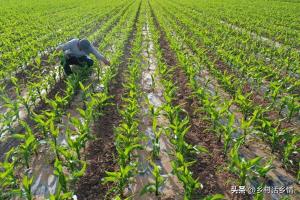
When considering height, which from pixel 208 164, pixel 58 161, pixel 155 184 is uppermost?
pixel 58 161

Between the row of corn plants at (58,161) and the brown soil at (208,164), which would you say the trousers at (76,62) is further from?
the brown soil at (208,164)

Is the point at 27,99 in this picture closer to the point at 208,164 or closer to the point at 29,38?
the point at 208,164

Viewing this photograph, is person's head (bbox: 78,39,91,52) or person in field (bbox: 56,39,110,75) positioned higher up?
person's head (bbox: 78,39,91,52)

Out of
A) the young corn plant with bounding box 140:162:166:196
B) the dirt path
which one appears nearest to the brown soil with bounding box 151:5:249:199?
the dirt path

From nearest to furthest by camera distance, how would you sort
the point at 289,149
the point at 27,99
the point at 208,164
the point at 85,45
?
1. the point at 289,149
2. the point at 208,164
3. the point at 27,99
4. the point at 85,45

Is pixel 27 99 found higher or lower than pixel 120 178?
higher

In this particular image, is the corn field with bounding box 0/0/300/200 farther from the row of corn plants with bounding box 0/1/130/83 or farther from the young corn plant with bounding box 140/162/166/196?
the row of corn plants with bounding box 0/1/130/83

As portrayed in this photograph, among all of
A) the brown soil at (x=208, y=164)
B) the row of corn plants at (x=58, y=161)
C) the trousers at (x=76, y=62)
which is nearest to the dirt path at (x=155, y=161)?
the brown soil at (x=208, y=164)

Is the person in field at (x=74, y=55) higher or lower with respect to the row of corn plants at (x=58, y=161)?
higher

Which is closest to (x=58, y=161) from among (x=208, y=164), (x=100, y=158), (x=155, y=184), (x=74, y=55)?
(x=100, y=158)

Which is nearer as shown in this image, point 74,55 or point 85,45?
point 85,45

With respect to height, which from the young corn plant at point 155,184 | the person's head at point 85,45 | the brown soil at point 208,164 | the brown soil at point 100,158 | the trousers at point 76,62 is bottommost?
the brown soil at point 208,164

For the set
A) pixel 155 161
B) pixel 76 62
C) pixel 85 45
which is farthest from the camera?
pixel 76 62

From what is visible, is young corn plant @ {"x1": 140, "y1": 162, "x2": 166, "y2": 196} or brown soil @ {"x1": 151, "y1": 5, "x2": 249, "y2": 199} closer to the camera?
young corn plant @ {"x1": 140, "y1": 162, "x2": 166, "y2": 196}
